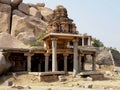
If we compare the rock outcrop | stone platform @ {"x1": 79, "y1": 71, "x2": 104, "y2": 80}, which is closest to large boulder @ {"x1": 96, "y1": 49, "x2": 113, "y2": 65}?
the rock outcrop

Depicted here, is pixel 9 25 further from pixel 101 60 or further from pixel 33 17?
pixel 101 60

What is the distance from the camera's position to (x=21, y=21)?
44750mm

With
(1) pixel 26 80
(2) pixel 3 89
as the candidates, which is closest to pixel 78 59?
(1) pixel 26 80

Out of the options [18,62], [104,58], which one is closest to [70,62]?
[18,62]

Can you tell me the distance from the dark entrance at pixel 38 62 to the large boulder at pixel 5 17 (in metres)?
14.6

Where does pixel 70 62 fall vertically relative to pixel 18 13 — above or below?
below

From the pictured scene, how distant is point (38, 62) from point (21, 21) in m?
14.5

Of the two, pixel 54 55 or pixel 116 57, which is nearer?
pixel 54 55

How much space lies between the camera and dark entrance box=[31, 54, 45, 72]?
3108 centimetres

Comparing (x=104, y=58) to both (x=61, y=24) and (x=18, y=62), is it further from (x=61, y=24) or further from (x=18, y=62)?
(x=61, y=24)

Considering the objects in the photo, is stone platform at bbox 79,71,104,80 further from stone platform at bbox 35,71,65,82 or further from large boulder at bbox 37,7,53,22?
large boulder at bbox 37,7,53,22

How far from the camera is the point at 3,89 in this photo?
18266 millimetres

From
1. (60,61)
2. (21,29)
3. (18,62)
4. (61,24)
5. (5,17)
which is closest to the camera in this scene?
(61,24)

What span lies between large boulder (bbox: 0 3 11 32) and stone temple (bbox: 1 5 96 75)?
49.3 feet
